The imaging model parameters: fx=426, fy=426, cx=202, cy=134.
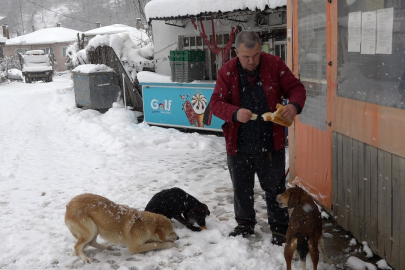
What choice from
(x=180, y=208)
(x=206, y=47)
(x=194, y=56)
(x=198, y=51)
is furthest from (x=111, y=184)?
(x=206, y=47)

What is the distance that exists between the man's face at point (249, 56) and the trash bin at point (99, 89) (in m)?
9.84

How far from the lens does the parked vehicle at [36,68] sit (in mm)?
32000

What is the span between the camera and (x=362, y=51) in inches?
149

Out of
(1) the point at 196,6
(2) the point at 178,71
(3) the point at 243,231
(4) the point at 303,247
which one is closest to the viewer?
(4) the point at 303,247

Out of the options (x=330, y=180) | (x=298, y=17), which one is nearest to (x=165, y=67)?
(x=298, y=17)

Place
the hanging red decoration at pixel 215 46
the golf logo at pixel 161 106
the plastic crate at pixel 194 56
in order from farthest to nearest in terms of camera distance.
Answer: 1. the golf logo at pixel 161 106
2. the plastic crate at pixel 194 56
3. the hanging red decoration at pixel 215 46

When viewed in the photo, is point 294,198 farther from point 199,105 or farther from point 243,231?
point 199,105

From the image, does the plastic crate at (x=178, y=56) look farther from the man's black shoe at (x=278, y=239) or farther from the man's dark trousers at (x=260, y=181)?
the man's black shoe at (x=278, y=239)

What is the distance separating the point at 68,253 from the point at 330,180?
9.23 ft

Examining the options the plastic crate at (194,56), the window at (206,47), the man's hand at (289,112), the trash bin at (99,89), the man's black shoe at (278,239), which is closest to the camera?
the man's hand at (289,112)

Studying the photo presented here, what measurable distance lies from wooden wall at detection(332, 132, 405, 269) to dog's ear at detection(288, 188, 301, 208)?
1.97ft

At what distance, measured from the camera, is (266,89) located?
12.7 feet

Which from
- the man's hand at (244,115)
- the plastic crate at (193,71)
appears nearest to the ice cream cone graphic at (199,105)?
the plastic crate at (193,71)

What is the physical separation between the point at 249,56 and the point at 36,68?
31.6 meters
